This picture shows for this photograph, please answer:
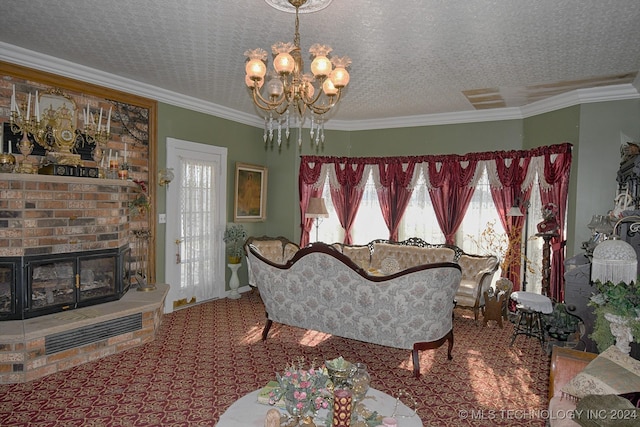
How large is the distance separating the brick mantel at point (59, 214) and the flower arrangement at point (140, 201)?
0.69 feet

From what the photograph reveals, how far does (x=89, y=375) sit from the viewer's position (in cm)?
384

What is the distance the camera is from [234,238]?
6.88m

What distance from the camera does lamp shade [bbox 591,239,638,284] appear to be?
2.75 metres

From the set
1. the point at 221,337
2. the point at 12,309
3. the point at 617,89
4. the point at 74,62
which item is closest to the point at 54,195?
the point at 12,309

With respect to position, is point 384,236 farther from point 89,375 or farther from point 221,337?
point 89,375

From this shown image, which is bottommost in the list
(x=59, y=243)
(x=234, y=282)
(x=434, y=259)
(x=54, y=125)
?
(x=234, y=282)

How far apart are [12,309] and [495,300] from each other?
5721mm

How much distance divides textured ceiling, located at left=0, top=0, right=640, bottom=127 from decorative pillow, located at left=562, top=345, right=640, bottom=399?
2.60 metres

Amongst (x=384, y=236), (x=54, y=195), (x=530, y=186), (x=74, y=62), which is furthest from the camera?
(x=384, y=236)

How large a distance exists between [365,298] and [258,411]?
1.92m

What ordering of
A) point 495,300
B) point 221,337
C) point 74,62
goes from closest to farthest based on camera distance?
point 74,62, point 221,337, point 495,300

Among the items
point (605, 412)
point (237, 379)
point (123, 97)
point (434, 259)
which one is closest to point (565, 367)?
point (605, 412)

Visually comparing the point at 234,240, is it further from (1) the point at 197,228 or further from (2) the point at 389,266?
(2) the point at 389,266

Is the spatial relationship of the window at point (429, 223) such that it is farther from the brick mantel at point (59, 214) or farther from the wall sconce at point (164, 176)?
the brick mantel at point (59, 214)
